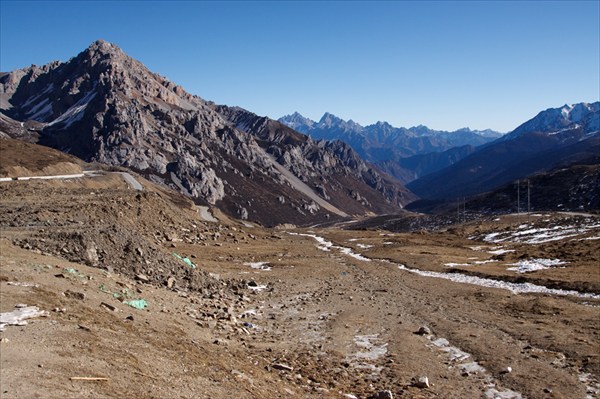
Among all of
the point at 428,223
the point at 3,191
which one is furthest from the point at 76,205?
the point at 428,223

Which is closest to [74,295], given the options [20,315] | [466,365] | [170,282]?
[20,315]

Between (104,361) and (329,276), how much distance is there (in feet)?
Answer: 108

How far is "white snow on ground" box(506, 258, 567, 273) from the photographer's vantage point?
51.1 meters

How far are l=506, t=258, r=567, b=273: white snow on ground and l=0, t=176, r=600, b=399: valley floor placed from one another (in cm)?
627

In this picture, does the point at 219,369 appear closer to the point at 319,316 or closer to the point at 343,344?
the point at 343,344

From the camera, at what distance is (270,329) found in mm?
22828

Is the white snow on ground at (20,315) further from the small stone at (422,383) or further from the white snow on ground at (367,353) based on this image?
the small stone at (422,383)

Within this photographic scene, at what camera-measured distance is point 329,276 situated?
43.7m

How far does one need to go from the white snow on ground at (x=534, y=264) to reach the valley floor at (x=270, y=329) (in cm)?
627

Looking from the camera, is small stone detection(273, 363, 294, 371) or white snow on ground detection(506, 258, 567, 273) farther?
white snow on ground detection(506, 258, 567, 273)

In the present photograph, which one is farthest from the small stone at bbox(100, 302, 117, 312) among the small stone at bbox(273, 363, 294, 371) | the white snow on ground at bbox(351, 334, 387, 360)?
the white snow on ground at bbox(351, 334, 387, 360)

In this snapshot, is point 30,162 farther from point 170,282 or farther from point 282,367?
point 282,367

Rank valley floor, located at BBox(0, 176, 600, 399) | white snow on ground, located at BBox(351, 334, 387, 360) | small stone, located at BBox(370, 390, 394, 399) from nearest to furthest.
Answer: valley floor, located at BBox(0, 176, 600, 399) → small stone, located at BBox(370, 390, 394, 399) → white snow on ground, located at BBox(351, 334, 387, 360)

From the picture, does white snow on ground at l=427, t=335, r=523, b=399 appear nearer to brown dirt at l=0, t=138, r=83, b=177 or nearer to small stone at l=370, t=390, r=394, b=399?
small stone at l=370, t=390, r=394, b=399
